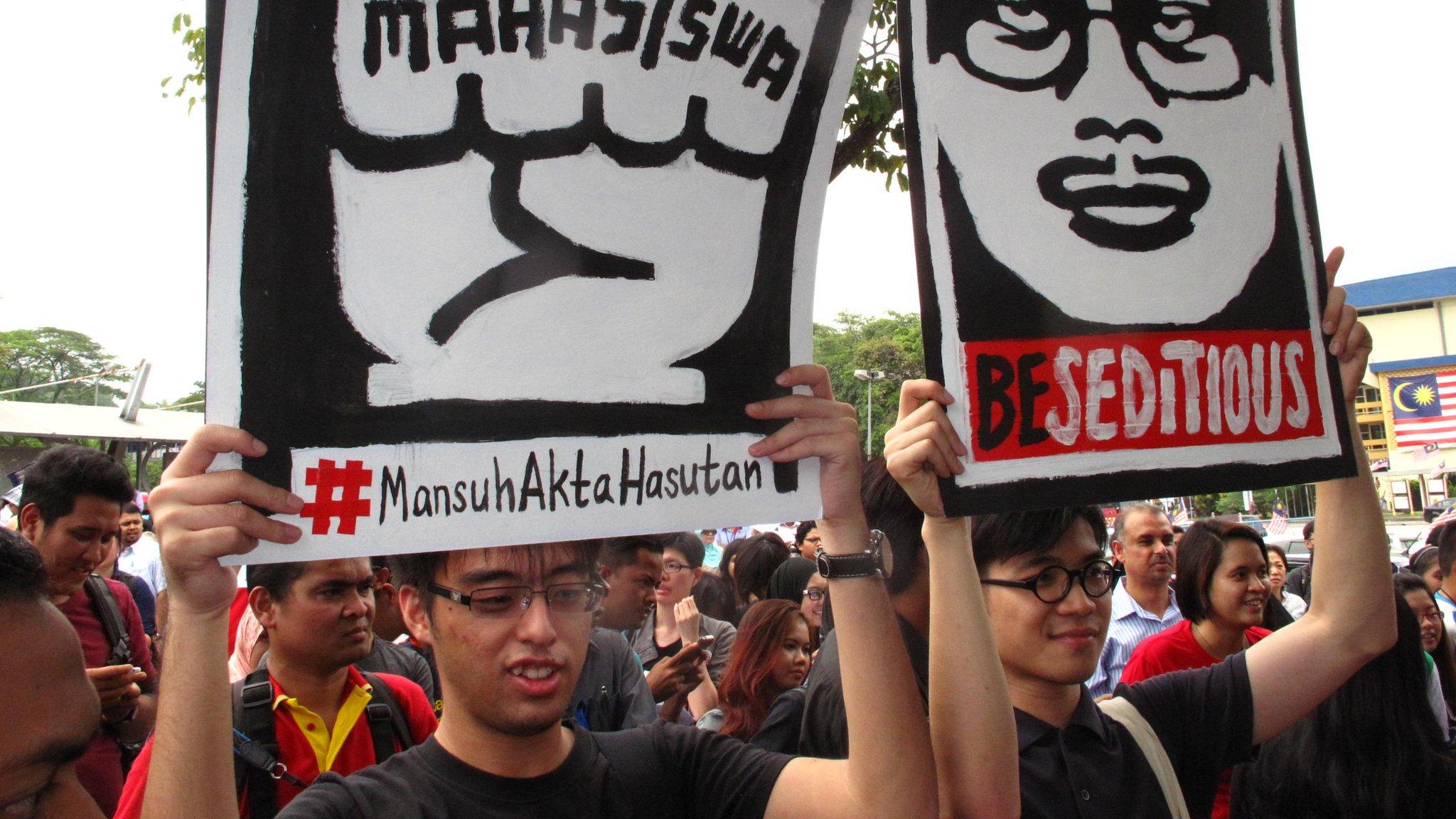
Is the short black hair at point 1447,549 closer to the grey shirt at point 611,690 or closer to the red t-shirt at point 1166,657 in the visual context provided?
the red t-shirt at point 1166,657

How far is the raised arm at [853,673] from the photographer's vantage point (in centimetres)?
150

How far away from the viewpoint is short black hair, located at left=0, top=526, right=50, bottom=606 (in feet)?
3.42

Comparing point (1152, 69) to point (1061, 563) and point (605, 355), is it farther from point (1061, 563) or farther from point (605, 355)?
point (605, 355)

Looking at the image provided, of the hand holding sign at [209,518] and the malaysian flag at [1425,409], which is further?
the malaysian flag at [1425,409]

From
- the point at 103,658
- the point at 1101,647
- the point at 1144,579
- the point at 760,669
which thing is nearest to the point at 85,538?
the point at 103,658

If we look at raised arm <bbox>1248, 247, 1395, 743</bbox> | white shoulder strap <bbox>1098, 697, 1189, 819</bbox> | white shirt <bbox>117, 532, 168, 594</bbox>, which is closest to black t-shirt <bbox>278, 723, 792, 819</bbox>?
white shoulder strap <bbox>1098, 697, 1189, 819</bbox>

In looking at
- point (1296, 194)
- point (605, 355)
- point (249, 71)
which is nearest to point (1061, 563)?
point (1296, 194)

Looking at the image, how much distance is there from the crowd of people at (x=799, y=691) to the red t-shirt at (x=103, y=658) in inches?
0.5

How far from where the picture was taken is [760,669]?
126 inches

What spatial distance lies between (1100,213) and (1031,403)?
14.4 inches

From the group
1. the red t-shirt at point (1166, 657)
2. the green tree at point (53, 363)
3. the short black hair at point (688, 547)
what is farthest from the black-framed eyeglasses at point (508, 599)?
the green tree at point (53, 363)

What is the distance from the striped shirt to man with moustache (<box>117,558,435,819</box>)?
2.96 meters

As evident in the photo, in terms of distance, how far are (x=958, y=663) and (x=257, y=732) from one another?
1519 mm

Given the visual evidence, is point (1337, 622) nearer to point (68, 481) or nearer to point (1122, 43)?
point (1122, 43)
